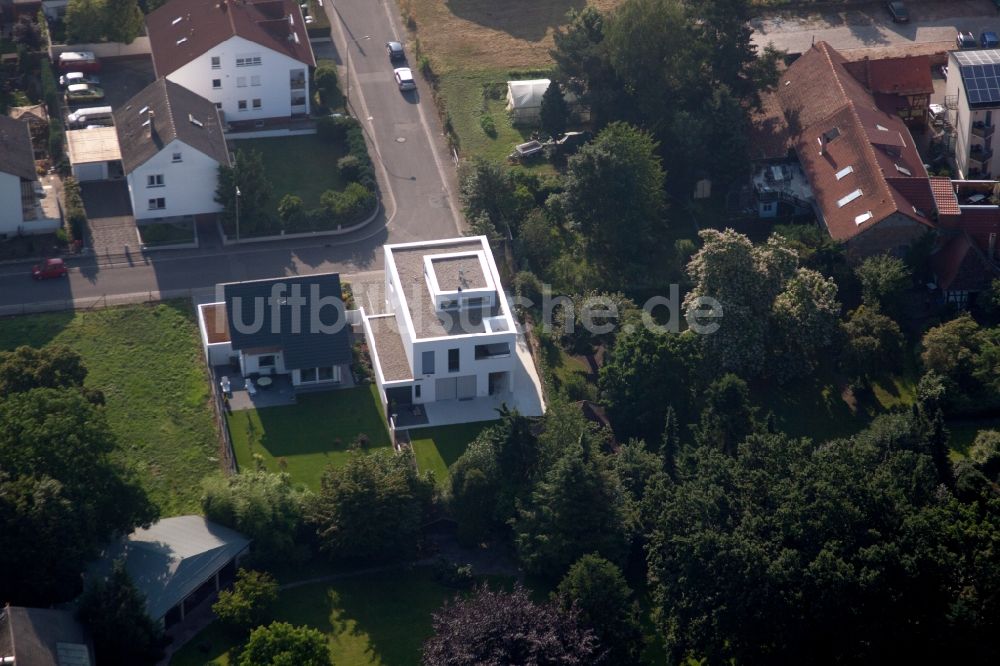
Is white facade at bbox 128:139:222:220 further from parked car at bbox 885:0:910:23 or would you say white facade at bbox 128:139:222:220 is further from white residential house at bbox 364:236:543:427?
parked car at bbox 885:0:910:23

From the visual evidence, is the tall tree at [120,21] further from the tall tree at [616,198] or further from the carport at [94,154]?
the tall tree at [616,198]

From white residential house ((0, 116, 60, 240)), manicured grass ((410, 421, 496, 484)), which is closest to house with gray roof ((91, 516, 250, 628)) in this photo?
manicured grass ((410, 421, 496, 484))

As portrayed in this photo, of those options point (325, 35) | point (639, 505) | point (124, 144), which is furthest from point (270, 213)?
point (639, 505)

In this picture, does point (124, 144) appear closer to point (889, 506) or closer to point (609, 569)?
point (609, 569)

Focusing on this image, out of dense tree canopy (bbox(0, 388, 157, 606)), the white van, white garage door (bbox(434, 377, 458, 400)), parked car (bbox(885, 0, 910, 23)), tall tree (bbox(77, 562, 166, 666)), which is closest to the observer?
tall tree (bbox(77, 562, 166, 666))

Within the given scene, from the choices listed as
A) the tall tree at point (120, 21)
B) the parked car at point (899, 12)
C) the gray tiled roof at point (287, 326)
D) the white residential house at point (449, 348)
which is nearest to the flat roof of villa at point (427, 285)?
the white residential house at point (449, 348)

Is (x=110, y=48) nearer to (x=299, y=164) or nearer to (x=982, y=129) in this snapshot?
(x=299, y=164)
